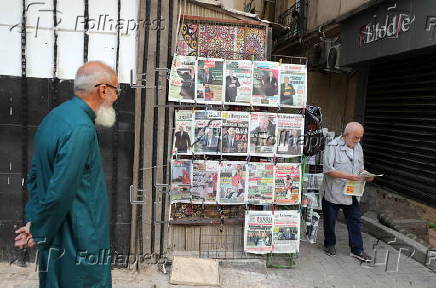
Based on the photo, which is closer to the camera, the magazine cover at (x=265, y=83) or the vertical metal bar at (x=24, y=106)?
the vertical metal bar at (x=24, y=106)

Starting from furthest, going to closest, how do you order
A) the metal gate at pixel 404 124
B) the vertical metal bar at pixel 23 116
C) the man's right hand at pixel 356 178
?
the metal gate at pixel 404 124, the man's right hand at pixel 356 178, the vertical metal bar at pixel 23 116

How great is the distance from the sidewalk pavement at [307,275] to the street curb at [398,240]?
117mm

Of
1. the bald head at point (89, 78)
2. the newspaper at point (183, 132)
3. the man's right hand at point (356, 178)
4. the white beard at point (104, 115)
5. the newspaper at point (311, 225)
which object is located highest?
the bald head at point (89, 78)

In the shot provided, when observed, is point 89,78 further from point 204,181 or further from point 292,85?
point 292,85

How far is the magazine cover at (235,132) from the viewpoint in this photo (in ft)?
13.2

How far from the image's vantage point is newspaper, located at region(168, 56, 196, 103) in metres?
3.89

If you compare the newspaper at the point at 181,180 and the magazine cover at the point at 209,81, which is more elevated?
the magazine cover at the point at 209,81

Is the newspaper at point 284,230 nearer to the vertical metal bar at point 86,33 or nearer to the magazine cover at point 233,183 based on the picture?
the magazine cover at point 233,183

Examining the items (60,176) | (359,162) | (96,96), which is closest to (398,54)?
(359,162)

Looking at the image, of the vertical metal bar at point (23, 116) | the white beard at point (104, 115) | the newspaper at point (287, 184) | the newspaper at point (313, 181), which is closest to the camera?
the white beard at point (104, 115)

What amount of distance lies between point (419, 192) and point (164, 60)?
4386 mm

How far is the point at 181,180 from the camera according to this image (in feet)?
13.2

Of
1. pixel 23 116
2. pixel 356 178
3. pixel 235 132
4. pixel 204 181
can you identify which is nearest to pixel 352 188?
pixel 356 178

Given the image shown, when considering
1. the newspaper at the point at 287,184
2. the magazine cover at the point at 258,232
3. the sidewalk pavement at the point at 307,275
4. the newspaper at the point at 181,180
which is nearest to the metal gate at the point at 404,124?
the sidewalk pavement at the point at 307,275
